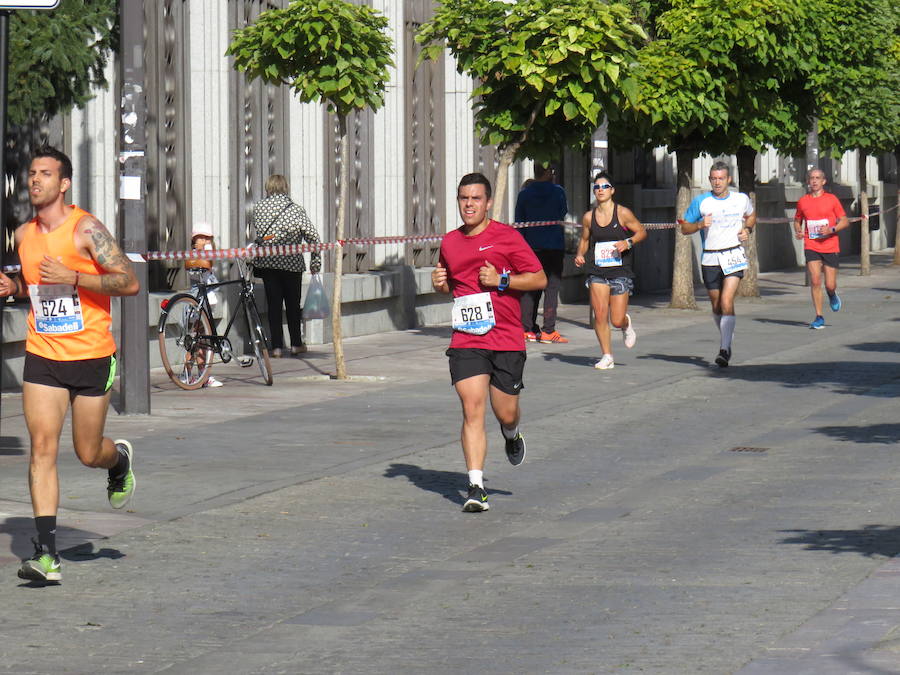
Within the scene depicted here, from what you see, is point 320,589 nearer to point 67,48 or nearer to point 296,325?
point 67,48

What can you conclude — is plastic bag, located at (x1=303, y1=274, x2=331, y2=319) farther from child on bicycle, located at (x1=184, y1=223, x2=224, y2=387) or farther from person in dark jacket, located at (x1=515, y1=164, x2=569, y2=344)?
person in dark jacket, located at (x1=515, y1=164, x2=569, y2=344)

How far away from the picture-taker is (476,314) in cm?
934

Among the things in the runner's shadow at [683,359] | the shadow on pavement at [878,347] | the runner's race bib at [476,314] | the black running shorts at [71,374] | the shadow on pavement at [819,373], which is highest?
the runner's race bib at [476,314]

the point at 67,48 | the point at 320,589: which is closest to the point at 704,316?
the point at 67,48

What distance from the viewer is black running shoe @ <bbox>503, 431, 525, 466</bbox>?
995 centimetres

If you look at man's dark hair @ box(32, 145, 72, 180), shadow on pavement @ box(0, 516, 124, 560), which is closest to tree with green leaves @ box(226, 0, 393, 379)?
shadow on pavement @ box(0, 516, 124, 560)

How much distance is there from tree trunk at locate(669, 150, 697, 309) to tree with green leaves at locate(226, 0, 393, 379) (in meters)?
9.77

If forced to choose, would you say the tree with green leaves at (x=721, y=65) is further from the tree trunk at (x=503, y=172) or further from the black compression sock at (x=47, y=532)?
the black compression sock at (x=47, y=532)

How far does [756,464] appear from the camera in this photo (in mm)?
10859

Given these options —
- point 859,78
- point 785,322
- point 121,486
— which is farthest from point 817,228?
point 121,486

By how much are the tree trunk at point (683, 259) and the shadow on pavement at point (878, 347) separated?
5222mm

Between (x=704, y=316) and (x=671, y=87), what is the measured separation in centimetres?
297

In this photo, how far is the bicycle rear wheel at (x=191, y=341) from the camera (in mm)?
14609

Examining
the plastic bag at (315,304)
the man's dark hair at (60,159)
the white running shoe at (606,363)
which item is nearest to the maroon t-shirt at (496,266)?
the man's dark hair at (60,159)
